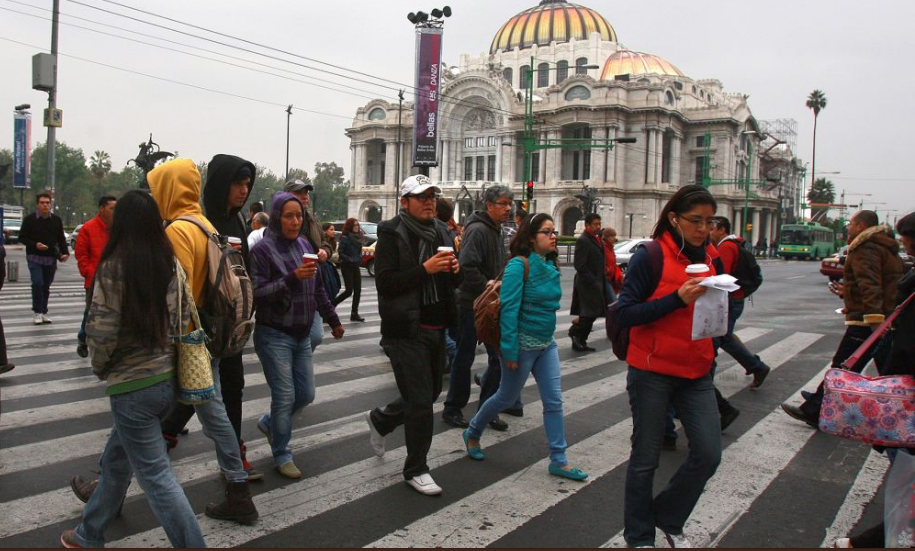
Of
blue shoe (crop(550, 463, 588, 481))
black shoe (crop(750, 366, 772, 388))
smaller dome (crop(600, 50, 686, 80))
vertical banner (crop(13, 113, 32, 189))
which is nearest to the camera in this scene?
blue shoe (crop(550, 463, 588, 481))

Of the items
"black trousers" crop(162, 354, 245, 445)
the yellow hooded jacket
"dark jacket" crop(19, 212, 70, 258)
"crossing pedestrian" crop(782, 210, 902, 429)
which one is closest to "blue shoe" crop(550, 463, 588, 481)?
"black trousers" crop(162, 354, 245, 445)

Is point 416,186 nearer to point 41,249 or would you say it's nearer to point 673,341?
point 673,341

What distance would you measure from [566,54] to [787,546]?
81840 millimetres

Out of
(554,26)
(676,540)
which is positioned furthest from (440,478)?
(554,26)

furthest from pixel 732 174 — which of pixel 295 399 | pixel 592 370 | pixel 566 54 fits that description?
pixel 295 399

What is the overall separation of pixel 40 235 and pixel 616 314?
9.45 metres

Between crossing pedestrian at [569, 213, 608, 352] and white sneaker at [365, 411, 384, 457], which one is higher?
crossing pedestrian at [569, 213, 608, 352]

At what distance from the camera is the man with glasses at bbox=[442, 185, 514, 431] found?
18.4ft

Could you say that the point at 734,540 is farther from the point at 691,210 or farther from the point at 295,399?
the point at 295,399

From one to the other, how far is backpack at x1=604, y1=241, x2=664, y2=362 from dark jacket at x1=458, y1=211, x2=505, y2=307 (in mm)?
2215

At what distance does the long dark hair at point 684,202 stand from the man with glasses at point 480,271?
221 centimetres

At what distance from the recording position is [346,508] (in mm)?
4000

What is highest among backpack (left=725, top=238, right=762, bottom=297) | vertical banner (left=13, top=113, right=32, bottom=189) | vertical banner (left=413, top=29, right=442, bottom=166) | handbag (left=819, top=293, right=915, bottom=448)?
vertical banner (left=413, top=29, right=442, bottom=166)

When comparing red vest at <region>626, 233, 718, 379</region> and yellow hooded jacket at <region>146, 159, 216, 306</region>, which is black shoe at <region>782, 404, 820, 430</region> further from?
yellow hooded jacket at <region>146, 159, 216, 306</region>
